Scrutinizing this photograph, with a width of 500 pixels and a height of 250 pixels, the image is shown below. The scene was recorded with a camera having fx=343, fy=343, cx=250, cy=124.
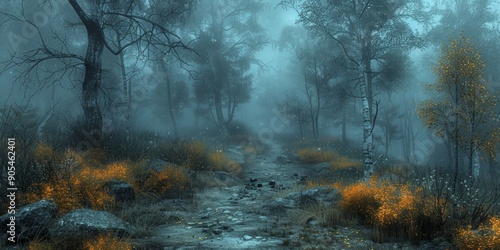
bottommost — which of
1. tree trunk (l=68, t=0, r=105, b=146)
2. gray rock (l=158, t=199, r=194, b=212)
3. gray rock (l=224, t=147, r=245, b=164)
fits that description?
gray rock (l=158, t=199, r=194, b=212)

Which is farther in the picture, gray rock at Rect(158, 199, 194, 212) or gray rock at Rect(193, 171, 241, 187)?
gray rock at Rect(193, 171, 241, 187)

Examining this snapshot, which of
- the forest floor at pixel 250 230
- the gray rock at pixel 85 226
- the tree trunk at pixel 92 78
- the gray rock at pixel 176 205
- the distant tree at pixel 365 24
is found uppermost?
the distant tree at pixel 365 24

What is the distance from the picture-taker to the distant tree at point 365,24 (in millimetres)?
12000

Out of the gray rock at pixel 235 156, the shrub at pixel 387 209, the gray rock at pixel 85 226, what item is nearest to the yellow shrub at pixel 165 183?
the gray rock at pixel 85 226

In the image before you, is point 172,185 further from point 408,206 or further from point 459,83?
point 459,83

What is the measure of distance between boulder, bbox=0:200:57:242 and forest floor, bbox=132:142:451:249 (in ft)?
4.35

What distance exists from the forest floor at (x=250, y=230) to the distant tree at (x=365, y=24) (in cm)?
410

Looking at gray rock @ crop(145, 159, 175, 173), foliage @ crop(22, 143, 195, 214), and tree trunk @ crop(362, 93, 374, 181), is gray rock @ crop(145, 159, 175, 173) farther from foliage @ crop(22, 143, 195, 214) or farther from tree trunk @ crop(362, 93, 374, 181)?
tree trunk @ crop(362, 93, 374, 181)

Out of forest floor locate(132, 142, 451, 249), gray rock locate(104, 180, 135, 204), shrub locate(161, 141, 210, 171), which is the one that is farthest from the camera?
shrub locate(161, 141, 210, 171)

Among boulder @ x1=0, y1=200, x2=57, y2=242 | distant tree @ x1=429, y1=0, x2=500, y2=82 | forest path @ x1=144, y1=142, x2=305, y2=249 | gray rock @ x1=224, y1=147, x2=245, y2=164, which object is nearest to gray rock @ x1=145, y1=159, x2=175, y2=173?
forest path @ x1=144, y1=142, x2=305, y2=249

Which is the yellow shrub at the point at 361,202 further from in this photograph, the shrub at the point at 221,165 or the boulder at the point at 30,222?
the shrub at the point at 221,165

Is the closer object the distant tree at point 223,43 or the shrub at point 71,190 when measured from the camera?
the shrub at point 71,190

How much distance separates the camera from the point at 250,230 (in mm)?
6340

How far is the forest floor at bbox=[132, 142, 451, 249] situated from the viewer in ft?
17.9
